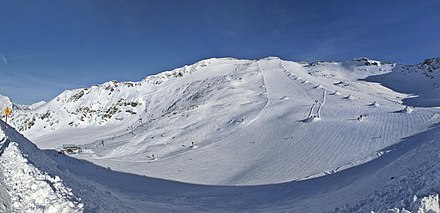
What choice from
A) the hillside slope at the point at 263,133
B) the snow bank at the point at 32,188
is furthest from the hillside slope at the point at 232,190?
the hillside slope at the point at 263,133

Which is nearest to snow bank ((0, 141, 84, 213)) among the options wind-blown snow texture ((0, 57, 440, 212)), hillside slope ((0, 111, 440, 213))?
hillside slope ((0, 111, 440, 213))

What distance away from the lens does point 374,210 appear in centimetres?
720

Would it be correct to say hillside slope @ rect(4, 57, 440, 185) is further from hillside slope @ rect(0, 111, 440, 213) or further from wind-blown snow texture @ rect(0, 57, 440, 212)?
hillside slope @ rect(0, 111, 440, 213)

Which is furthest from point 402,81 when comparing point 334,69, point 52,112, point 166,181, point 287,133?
point 52,112

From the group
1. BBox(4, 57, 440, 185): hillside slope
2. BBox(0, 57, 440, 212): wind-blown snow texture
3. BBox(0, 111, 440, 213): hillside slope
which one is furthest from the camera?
BBox(4, 57, 440, 185): hillside slope

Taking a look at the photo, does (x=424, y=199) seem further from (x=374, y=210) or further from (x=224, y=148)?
(x=224, y=148)

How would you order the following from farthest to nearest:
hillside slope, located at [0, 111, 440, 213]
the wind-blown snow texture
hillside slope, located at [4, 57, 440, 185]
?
hillside slope, located at [4, 57, 440, 185] < the wind-blown snow texture < hillside slope, located at [0, 111, 440, 213]

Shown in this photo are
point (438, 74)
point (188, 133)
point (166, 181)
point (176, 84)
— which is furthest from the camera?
point (176, 84)

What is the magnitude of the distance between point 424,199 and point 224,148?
1631 cm

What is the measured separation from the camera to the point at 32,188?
312 inches

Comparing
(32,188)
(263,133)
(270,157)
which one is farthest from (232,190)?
(32,188)

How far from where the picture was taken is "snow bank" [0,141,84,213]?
7453 mm

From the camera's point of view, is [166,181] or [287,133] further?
[287,133]

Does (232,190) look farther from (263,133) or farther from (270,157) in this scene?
(263,133)
